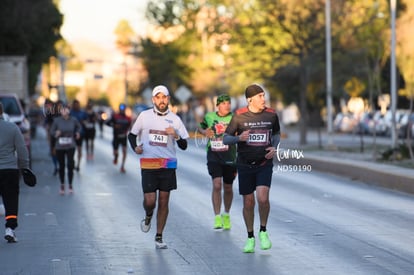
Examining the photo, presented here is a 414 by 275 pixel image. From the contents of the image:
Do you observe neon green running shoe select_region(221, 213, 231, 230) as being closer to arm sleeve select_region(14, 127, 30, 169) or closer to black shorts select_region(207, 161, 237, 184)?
black shorts select_region(207, 161, 237, 184)

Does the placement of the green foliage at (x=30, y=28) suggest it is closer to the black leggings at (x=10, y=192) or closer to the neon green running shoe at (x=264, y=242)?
the black leggings at (x=10, y=192)

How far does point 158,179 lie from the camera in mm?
12242

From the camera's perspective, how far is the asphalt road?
10.6 metres

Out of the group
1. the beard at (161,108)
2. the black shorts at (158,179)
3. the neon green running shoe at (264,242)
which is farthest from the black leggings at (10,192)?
the neon green running shoe at (264,242)

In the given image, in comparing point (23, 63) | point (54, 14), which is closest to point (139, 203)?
point (23, 63)

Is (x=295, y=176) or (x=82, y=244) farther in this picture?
(x=295, y=176)

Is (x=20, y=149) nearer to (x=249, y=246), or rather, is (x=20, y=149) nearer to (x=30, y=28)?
(x=249, y=246)

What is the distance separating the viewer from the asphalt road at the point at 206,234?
10641 millimetres

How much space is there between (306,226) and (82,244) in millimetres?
3290

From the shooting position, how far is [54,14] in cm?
5153

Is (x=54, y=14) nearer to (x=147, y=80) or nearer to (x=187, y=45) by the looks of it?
(x=187, y=45)

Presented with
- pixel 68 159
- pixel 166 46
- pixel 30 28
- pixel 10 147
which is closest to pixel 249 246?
pixel 10 147

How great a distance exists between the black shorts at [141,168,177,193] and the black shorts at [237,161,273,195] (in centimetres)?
86

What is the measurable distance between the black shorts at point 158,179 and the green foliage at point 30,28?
101ft
